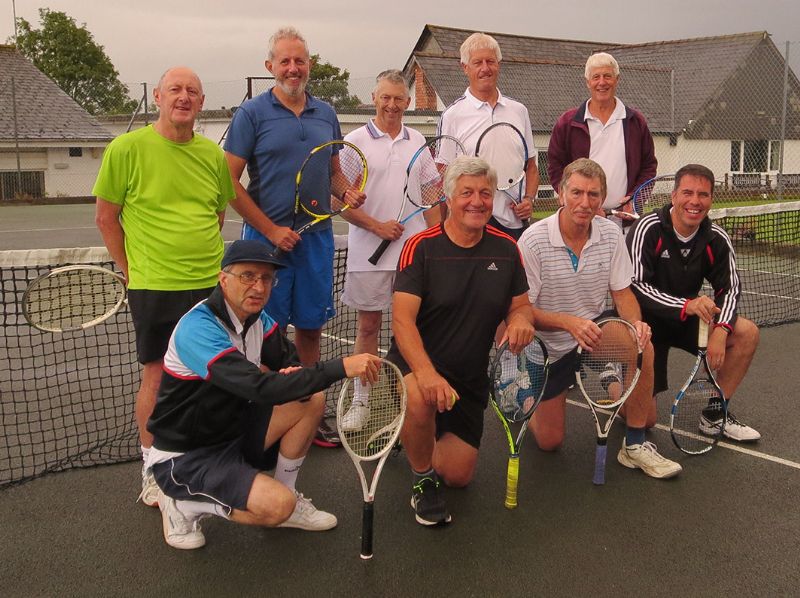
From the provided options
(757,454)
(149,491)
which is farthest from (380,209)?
(757,454)

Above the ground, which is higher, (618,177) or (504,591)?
(618,177)

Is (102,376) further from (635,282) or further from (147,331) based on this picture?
(635,282)

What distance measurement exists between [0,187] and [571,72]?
1850 centimetres

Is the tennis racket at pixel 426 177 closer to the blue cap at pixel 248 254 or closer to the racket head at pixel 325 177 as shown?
the racket head at pixel 325 177

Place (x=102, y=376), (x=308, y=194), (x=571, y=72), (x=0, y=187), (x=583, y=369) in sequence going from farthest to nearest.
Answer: (x=0, y=187) < (x=571, y=72) < (x=102, y=376) < (x=308, y=194) < (x=583, y=369)

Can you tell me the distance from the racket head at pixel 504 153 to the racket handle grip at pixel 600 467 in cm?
181

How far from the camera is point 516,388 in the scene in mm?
3732

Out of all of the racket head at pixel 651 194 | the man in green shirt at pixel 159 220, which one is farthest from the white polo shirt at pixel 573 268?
the man in green shirt at pixel 159 220

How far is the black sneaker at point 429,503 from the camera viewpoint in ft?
11.6

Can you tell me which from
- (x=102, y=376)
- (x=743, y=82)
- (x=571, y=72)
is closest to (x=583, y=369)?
(x=102, y=376)

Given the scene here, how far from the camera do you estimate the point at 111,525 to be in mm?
3539

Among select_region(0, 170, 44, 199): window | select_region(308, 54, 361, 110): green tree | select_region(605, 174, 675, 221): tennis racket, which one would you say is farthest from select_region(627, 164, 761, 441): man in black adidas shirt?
select_region(0, 170, 44, 199): window

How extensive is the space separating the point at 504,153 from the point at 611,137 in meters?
0.79

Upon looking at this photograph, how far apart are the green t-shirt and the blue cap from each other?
1.96ft
